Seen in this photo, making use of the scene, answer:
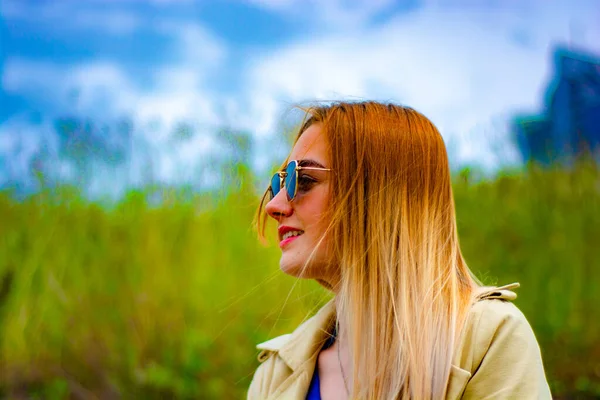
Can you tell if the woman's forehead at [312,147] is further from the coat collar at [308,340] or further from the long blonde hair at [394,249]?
the coat collar at [308,340]

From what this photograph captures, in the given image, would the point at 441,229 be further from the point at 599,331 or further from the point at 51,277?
the point at 51,277

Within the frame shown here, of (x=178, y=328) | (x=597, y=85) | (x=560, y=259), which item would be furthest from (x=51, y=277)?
(x=597, y=85)

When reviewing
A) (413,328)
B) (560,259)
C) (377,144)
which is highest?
(377,144)

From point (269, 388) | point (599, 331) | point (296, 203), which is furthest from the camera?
point (599, 331)

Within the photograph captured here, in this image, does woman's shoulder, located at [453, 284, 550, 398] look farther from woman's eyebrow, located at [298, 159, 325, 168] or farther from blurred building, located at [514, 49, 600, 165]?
blurred building, located at [514, 49, 600, 165]

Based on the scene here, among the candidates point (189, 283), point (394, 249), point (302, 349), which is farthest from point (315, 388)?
point (189, 283)

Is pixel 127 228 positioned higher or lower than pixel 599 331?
higher

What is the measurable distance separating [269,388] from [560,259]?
2.75m

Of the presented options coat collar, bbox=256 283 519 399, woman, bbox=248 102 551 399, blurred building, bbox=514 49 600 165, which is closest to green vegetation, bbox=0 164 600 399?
blurred building, bbox=514 49 600 165

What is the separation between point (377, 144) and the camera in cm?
153

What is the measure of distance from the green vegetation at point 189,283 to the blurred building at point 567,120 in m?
0.19

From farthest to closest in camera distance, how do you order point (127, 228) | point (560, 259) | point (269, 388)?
1. point (127, 228)
2. point (560, 259)
3. point (269, 388)

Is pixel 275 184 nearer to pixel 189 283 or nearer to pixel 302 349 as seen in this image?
pixel 302 349

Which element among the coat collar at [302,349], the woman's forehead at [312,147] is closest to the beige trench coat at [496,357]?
the coat collar at [302,349]
